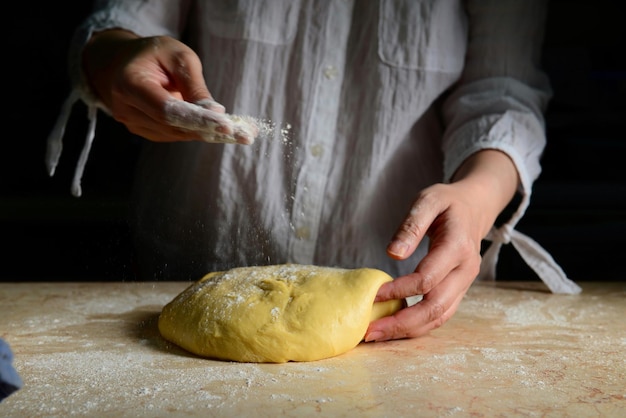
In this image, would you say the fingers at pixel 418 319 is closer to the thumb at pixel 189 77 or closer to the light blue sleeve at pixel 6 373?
the thumb at pixel 189 77

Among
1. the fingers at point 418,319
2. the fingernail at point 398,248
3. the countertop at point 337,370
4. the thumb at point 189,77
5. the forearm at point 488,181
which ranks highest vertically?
the thumb at point 189,77

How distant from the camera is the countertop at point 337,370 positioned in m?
0.82

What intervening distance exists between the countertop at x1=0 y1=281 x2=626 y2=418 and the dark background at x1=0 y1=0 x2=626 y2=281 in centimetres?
Result: 72

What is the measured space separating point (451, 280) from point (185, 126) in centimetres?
46

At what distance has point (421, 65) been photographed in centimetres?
142

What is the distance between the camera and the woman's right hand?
40.2 inches

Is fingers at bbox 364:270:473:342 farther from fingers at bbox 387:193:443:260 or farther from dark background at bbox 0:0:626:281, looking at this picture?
dark background at bbox 0:0:626:281

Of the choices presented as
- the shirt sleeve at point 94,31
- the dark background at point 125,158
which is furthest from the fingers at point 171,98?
the dark background at point 125,158

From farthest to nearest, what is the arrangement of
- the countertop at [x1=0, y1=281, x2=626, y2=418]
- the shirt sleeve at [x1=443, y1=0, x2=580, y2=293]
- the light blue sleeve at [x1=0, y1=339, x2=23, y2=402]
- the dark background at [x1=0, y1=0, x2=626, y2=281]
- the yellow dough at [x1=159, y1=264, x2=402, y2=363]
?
the dark background at [x1=0, y1=0, x2=626, y2=281] < the shirt sleeve at [x1=443, y1=0, x2=580, y2=293] < the yellow dough at [x1=159, y1=264, x2=402, y2=363] < the countertop at [x1=0, y1=281, x2=626, y2=418] < the light blue sleeve at [x1=0, y1=339, x2=23, y2=402]

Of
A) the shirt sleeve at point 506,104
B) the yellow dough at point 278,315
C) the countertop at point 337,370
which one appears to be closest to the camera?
the countertop at point 337,370

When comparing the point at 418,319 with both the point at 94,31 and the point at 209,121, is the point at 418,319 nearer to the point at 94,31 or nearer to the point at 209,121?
the point at 209,121

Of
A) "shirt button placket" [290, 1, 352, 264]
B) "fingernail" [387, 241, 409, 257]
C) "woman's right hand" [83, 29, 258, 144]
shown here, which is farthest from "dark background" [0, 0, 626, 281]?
"fingernail" [387, 241, 409, 257]

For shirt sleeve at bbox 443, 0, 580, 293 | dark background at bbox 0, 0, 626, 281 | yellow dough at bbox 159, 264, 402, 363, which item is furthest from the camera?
dark background at bbox 0, 0, 626, 281

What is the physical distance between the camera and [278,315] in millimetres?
1001
